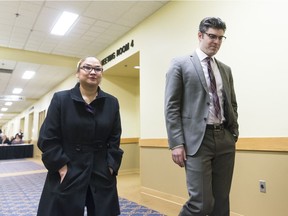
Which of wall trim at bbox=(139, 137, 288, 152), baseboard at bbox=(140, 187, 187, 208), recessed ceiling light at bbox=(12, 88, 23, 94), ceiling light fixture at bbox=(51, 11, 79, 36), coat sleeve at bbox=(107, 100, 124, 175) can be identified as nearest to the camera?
coat sleeve at bbox=(107, 100, 124, 175)

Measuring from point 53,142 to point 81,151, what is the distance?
162 mm

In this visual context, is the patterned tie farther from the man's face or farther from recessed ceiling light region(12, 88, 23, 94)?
recessed ceiling light region(12, 88, 23, 94)

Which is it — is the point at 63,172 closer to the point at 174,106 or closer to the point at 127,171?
Answer: the point at 174,106

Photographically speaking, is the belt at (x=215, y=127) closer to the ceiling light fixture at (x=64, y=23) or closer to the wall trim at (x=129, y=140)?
the ceiling light fixture at (x=64, y=23)

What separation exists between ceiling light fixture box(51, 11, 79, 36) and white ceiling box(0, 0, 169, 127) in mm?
86

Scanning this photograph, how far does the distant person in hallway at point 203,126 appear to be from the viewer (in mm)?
1581

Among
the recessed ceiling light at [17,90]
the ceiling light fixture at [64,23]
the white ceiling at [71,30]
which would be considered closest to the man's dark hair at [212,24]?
the white ceiling at [71,30]

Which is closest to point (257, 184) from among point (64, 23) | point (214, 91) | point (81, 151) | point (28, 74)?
point (214, 91)

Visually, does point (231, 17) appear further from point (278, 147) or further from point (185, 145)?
point (185, 145)

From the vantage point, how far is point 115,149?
1.58 metres

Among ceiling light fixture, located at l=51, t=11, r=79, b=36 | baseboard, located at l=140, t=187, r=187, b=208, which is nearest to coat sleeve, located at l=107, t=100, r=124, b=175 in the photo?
baseboard, located at l=140, t=187, r=187, b=208

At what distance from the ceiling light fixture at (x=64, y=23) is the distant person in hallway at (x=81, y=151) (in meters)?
3.52

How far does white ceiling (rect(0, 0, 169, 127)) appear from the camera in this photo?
432 cm

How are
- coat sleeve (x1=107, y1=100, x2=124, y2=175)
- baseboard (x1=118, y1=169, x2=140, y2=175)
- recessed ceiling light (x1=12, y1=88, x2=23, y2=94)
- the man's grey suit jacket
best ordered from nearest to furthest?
coat sleeve (x1=107, y1=100, x2=124, y2=175), the man's grey suit jacket, baseboard (x1=118, y1=169, x2=140, y2=175), recessed ceiling light (x1=12, y1=88, x2=23, y2=94)
